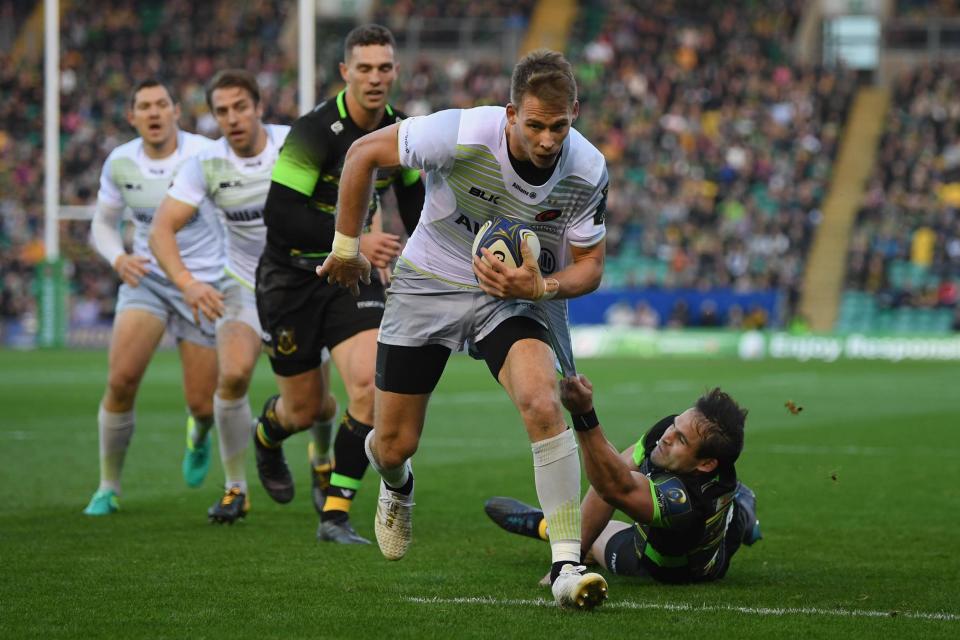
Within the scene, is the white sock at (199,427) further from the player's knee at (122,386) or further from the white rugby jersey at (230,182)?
the white rugby jersey at (230,182)

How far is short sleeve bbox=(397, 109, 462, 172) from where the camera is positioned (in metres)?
6.18

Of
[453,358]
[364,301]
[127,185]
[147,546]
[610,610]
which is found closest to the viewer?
[610,610]

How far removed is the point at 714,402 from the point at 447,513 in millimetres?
3402

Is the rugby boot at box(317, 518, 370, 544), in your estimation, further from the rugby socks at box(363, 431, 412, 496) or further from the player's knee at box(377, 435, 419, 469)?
the player's knee at box(377, 435, 419, 469)

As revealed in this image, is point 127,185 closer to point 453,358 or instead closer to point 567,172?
point 567,172

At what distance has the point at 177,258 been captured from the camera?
885 cm

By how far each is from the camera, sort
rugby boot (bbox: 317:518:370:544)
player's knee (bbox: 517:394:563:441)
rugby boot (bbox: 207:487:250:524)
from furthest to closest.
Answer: rugby boot (bbox: 207:487:250:524), rugby boot (bbox: 317:518:370:544), player's knee (bbox: 517:394:563:441)

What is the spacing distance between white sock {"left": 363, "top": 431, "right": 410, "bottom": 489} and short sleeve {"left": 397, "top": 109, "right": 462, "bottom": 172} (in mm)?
1377

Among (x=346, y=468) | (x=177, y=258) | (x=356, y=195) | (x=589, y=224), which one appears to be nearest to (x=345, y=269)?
(x=356, y=195)

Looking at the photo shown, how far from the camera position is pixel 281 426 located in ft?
29.7

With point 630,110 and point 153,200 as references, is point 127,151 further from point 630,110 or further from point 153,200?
point 630,110

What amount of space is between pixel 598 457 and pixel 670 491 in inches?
19.0

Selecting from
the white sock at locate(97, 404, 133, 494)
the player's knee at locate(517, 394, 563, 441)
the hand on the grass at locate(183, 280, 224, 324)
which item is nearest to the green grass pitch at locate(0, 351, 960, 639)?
the white sock at locate(97, 404, 133, 494)

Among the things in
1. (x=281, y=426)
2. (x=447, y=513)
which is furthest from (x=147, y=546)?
(x=447, y=513)
